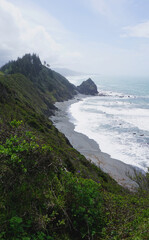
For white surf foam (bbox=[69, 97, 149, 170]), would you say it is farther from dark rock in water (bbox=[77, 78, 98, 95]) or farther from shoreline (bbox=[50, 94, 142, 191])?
dark rock in water (bbox=[77, 78, 98, 95])

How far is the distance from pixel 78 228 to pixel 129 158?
2765 cm

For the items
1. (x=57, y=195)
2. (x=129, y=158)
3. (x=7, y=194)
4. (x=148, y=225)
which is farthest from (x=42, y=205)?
(x=129, y=158)

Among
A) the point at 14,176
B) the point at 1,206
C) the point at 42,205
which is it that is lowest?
the point at 42,205

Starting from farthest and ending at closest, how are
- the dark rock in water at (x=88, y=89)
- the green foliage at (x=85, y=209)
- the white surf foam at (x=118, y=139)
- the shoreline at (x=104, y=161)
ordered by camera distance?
the dark rock in water at (x=88, y=89) → the white surf foam at (x=118, y=139) → the shoreline at (x=104, y=161) → the green foliage at (x=85, y=209)

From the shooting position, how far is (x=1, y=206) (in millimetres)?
4039

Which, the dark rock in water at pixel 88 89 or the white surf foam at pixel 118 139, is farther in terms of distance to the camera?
the dark rock in water at pixel 88 89

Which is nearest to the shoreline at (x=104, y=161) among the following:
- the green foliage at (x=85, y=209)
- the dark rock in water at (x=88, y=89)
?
the green foliage at (x=85, y=209)

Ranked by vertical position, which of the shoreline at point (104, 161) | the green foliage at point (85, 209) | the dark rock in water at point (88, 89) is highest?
the dark rock in water at point (88, 89)

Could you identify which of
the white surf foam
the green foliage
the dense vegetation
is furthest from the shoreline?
the green foliage

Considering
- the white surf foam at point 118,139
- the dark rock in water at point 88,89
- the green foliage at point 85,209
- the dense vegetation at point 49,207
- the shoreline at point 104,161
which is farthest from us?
the dark rock in water at point 88,89

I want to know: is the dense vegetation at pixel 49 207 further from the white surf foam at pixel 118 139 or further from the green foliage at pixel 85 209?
the white surf foam at pixel 118 139

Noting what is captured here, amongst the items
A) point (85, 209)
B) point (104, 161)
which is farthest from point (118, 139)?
point (85, 209)

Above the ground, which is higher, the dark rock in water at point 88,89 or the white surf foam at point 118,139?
the dark rock in water at point 88,89

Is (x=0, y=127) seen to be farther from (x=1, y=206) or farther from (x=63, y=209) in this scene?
(x=63, y=209)
